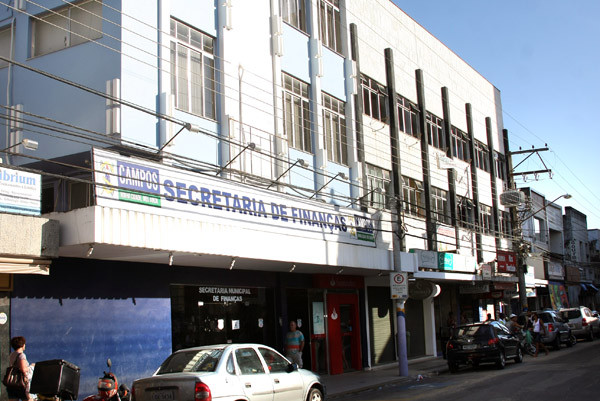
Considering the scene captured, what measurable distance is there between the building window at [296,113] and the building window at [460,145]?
14068mm

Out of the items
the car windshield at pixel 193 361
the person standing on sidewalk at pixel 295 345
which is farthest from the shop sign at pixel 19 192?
the person standing on sidewalk at pixel 295 345

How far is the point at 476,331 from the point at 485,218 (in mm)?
17205

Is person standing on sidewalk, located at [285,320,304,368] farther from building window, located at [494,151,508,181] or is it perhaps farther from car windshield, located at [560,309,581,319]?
building window, located at [494,151,508,181]

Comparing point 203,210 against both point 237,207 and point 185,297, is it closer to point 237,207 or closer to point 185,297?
point 237,207

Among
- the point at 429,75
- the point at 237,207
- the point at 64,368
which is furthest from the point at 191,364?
the point at 429,75

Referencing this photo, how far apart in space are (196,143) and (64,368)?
725 cm

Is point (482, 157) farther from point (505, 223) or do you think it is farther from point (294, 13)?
point (294, 13)

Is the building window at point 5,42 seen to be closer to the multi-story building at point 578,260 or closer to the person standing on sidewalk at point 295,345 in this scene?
the person standing on sidewalk at point 295,345

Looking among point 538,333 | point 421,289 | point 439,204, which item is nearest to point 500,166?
point 439,204

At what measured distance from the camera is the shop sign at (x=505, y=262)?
3209 centimetres

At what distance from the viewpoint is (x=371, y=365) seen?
23.9m

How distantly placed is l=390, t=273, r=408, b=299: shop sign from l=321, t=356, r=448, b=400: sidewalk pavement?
2.45m

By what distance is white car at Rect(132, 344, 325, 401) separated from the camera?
9945mm

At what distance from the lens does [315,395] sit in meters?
12.4
